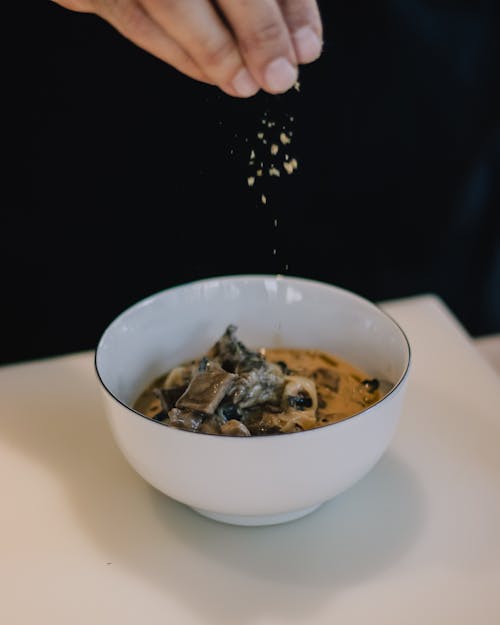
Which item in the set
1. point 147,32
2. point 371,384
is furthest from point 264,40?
point 371,384

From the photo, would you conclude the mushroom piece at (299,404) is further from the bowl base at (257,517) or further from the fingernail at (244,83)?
the fingernail at (244,83)

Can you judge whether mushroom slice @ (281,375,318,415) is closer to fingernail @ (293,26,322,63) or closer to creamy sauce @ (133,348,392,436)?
creamy sauce @ (133,348,392,436)

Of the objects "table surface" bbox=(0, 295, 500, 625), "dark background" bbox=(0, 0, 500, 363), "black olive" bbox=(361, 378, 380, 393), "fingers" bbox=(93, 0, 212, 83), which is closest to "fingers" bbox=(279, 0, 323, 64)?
"fingers" bbox=(93, 0, 212, 83)

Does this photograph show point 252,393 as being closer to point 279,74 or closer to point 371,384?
point 371,384

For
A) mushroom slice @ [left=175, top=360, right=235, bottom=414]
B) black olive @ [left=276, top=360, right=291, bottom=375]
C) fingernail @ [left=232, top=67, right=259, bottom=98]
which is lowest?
black olive @ [left=276, top=360, right=291, bottom=375]

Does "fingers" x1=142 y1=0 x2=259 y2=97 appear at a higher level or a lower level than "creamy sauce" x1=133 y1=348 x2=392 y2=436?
higher

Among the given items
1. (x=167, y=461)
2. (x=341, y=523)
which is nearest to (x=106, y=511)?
(x=167, y=461)

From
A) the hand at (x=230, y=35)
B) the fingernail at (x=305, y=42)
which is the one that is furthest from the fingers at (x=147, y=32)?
the fingernail at (x=305, y=42)
